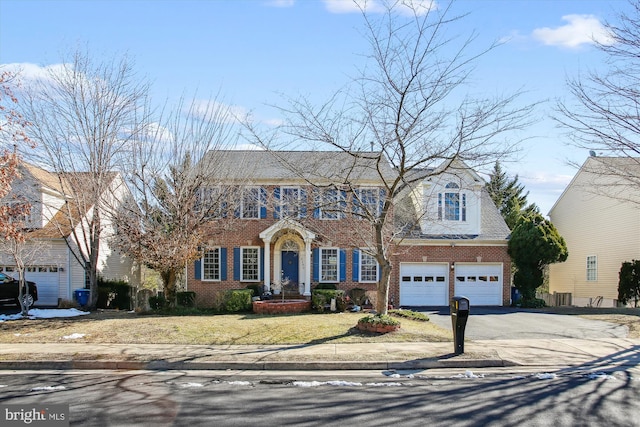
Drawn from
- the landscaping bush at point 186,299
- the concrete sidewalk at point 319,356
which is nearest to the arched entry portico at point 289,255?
the landscaping bush at point 186,299

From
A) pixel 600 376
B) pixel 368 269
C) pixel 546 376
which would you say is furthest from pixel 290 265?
pixel 600 376

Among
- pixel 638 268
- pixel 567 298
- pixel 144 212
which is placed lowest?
pixel 567 298

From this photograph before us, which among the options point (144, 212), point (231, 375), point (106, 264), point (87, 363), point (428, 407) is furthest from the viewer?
point (106, 264)

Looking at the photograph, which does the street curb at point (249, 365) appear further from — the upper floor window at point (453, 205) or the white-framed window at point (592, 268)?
the white-framed window at point (592, 268)

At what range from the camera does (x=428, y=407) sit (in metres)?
8.00

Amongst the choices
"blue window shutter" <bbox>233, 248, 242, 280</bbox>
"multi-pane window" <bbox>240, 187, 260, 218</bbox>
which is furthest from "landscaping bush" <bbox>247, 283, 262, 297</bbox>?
"multi-pane window" <bbox>240, 187, 260, 218</bbox>

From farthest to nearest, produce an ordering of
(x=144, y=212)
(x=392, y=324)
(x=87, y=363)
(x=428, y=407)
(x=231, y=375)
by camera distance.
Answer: (x=144, y=212) → (x=392, y=324) → (x=87, y=363) → (x=231, y=375) → (x=428, y=407)

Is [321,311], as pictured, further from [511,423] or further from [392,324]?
[511,423]

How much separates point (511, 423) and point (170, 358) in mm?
7309

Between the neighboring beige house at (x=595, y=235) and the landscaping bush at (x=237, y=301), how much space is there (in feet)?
52.1

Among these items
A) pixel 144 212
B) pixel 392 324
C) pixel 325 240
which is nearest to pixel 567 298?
pixel 325 240

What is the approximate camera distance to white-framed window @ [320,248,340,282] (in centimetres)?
2398

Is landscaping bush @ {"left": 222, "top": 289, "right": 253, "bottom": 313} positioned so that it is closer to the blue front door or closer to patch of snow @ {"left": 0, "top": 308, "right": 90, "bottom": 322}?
the blue front door

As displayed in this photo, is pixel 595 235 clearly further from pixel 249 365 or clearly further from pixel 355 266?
pixel 249 365
